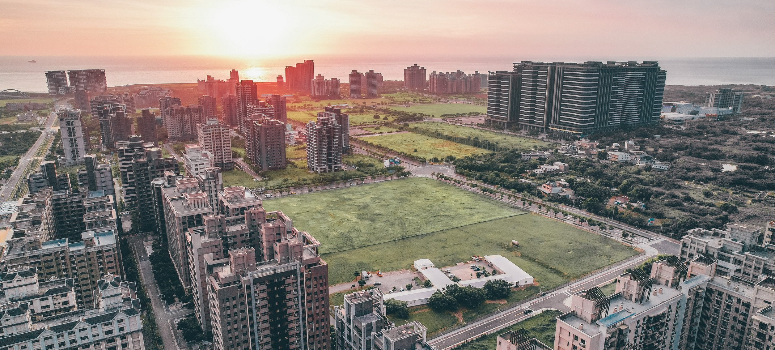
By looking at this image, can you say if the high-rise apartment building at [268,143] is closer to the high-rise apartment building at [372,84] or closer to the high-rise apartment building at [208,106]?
the high-rise apartment building at [208,106]

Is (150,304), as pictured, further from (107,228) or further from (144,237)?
(144,237)

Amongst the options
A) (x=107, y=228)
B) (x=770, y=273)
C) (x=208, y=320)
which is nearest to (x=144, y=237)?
(x=107, y=228)

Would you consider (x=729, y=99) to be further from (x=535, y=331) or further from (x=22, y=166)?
(x=22, y=166)

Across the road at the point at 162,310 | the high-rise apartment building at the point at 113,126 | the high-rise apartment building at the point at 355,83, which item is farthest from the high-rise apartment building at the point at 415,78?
the road at the point at 162,310

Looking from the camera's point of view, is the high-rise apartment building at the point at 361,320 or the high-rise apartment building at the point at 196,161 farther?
the high-rise apartment building at the point at 196,161

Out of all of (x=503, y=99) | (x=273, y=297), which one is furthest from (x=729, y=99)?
(x=273, y=297)
